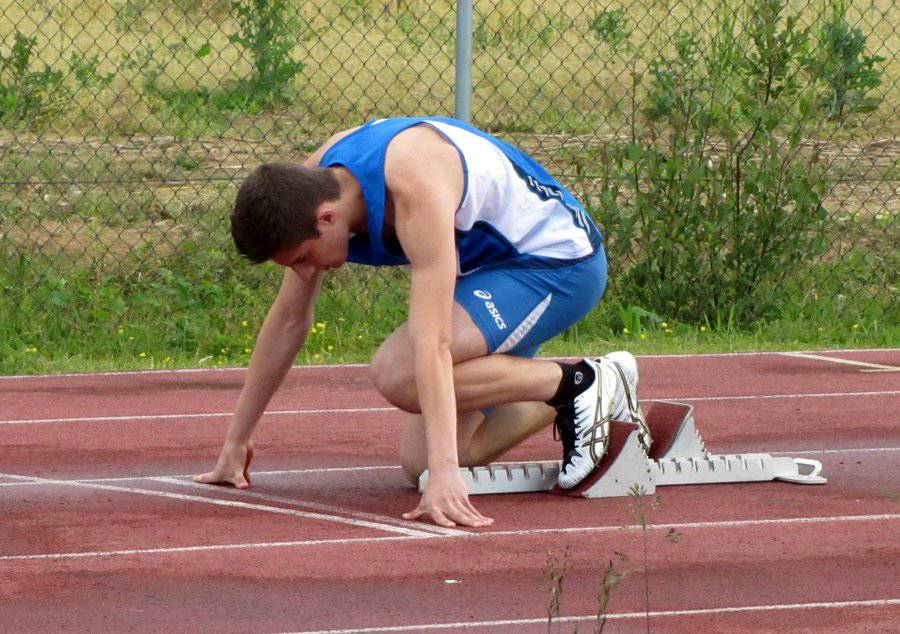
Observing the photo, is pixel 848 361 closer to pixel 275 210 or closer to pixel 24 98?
pixel 275 210

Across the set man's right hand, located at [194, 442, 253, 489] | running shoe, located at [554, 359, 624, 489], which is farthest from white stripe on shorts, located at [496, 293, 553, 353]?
man's right hand, located at [194, 442, 253, 489]

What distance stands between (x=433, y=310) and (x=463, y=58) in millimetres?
3877

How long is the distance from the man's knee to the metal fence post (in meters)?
3.40

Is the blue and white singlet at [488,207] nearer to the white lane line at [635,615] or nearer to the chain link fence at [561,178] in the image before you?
the white lane line at [635,615]

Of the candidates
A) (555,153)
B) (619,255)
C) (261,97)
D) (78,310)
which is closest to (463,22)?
(619,255)

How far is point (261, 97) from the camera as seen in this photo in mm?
13602

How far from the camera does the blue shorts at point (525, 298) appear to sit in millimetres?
4723

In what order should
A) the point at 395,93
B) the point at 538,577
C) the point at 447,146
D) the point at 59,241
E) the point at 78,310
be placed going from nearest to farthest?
1. the point at 538,577
2. the point at 447,146
3. the point at 78,310
4. the point at 59,241
5. the point at 395,93

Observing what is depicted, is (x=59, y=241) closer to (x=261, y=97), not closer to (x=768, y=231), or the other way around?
(x=261, y=97)

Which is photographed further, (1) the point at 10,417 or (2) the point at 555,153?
(2) the point at 555,153

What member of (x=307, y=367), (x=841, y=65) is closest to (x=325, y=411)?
(x=307, y=367)

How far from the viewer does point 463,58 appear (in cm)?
793

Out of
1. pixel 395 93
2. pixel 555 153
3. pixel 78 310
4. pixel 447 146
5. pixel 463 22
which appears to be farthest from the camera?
pixel 395 93

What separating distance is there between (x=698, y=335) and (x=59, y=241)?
4470 millimetres
